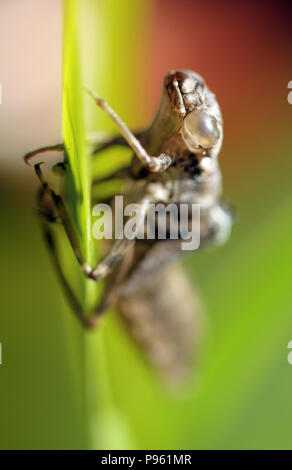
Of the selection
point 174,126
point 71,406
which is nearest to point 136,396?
point 71,406

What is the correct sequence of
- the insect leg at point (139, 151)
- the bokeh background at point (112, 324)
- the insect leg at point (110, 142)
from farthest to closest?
1. the bokeh background at point (112, 324)
2. the insect leg at point (110, 142)
3. the insect leg at point (139, 151)

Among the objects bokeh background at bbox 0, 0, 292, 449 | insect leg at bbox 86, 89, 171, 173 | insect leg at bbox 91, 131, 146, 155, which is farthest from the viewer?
bokeh background at bbox 0, 0, 292, 449

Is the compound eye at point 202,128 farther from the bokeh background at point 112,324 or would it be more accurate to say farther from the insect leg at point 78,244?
the bokeh background at point 112,324

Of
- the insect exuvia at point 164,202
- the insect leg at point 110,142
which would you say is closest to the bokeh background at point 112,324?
the insect exuvia at point 164,202

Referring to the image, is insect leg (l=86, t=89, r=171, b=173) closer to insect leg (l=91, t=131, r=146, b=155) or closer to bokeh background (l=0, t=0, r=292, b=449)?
insect leg (l=91, t=131, r=146, b=155)

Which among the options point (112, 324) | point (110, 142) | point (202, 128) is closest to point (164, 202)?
point (110, 142)

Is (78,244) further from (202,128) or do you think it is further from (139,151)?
(202,128)

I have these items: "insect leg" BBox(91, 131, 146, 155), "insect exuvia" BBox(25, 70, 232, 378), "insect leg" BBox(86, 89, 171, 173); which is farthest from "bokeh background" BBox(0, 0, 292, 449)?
"insect leg" BBox(86, 89, 171, 173)
